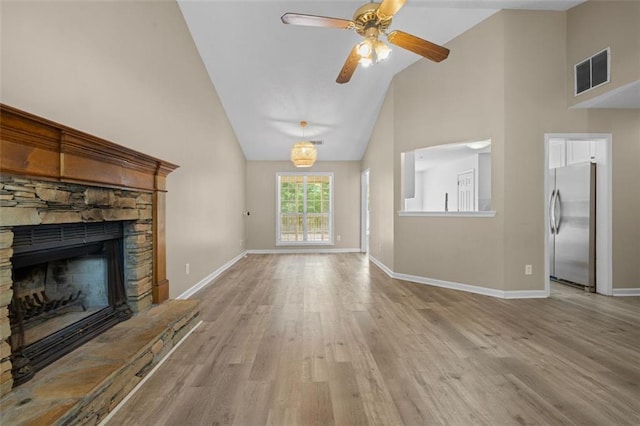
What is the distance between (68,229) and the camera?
1.94 metres

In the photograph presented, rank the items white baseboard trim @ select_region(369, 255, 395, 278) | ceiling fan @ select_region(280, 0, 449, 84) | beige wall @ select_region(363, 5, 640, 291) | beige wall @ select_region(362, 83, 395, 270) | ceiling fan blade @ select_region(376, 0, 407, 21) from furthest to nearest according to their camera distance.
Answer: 1. beige wall @ select_region(362, 83, 395, 270)
2. white baseboard trim @ select_region(369, 255, 395, 278)
3. beige wall @ select_region(363, 5, 640, 291)
4. ceiling fan @ select_region(280, 0, 449, 84)
5. ceiling fan blade @ select_region(376, 0, 407, 21)

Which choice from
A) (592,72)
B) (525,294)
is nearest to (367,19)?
(592,72)

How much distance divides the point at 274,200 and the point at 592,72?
6.36 meters

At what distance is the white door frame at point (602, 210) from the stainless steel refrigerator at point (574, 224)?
0.17ft

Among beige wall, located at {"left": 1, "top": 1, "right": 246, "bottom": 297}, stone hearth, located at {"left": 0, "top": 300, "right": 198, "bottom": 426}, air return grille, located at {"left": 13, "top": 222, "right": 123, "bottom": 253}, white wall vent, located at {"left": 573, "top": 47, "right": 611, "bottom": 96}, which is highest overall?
white wall vent, located at {"left": 573, "top": 47, "right": 611, "bottom": 96}

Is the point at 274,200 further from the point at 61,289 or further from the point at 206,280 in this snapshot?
the point at 61,289

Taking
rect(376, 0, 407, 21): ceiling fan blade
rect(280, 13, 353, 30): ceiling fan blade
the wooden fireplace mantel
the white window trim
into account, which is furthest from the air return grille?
the white window trim

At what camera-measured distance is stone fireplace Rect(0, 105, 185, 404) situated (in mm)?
1459

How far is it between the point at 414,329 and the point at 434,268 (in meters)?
1.83

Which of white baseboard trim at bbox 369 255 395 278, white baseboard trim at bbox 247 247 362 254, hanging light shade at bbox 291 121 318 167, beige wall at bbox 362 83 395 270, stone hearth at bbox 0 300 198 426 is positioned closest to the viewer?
stone hearth at bbox 0 300 198 426

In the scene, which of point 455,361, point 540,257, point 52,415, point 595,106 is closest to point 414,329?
point 455,361

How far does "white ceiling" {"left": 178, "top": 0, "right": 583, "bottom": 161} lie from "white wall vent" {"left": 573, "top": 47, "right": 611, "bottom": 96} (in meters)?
0.76

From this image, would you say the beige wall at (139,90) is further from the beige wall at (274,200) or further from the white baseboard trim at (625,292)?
the white baseboard trim at (625,292)

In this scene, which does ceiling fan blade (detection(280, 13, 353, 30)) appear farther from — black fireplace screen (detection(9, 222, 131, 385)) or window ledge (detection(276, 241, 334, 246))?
window ledge (detection(276, 241, 334, 246))
